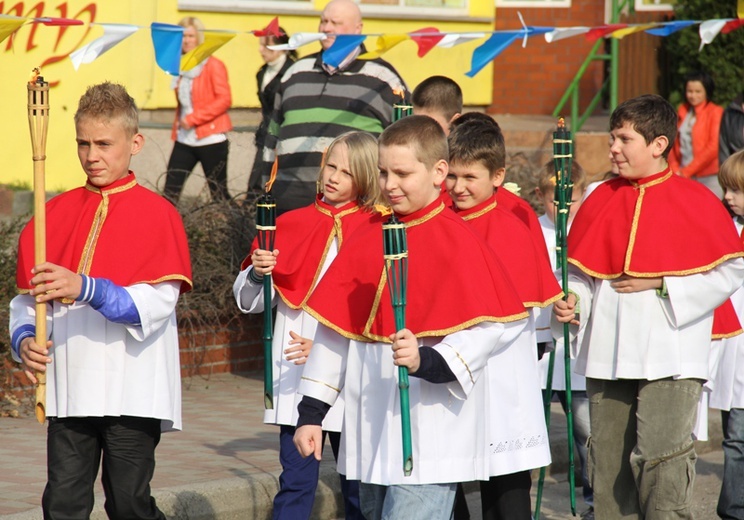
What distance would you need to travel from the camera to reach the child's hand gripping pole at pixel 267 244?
18.4 ft

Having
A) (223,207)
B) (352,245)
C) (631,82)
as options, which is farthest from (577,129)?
(352,245)

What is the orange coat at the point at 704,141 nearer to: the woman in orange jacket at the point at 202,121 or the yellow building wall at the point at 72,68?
the yellow building wall at the point at 72,68

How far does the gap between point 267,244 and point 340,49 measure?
291 cm

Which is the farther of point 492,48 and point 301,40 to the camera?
point 492,48

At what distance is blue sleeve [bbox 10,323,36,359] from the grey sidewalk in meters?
1.16

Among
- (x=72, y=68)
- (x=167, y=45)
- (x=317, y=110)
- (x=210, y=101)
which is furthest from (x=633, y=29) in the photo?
(x=72, y=68)

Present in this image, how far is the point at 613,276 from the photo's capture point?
231 inches

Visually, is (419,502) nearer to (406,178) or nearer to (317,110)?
(406,178)

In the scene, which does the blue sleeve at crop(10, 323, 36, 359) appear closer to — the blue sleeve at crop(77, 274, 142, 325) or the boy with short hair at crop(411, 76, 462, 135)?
the blue sleeve at crop(77, 274, 142, 325)

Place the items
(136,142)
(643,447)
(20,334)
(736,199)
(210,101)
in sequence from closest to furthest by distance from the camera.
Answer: (20,334) → (136,142) → (643,447) → (736,199) → (210,101)

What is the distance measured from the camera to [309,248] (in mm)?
6039

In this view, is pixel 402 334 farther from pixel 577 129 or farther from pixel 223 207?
pixel 577 129

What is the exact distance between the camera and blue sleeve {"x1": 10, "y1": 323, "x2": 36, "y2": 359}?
4995 millimetres

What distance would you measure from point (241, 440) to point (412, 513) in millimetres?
3594
